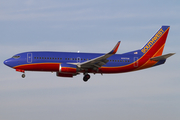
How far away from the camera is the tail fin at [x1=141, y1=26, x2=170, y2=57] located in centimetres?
5921

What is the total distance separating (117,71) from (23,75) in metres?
14.6

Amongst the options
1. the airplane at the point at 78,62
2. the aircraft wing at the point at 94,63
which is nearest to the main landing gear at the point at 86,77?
the airplane at the point at 78,62

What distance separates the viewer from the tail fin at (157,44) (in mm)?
59209

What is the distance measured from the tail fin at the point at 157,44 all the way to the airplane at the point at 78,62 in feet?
4.92

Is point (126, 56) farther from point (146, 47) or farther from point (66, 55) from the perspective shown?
point (66, 55)

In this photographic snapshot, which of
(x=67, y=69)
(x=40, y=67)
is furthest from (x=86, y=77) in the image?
(x=40, y=67)

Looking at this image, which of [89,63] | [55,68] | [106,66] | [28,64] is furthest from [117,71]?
[28,64]

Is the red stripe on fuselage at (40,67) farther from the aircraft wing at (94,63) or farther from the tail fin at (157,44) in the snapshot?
the tail fin at (157,44)

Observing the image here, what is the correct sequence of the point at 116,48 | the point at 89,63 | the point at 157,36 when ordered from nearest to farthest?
the point at 116,48 < the point at 89,63 < the point at 157,36

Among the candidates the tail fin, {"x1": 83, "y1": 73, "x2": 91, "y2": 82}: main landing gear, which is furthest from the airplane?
the tail fin

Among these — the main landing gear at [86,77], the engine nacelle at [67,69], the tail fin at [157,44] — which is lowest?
the main landing gear at [86,77]

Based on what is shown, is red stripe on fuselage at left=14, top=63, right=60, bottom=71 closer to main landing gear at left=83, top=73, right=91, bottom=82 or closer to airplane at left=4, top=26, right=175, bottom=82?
airplane at left=4, top=26, right=175, bottom=82

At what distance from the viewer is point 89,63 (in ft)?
172

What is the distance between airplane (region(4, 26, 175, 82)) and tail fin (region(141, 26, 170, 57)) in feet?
4.92
